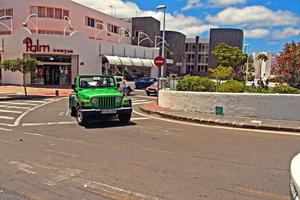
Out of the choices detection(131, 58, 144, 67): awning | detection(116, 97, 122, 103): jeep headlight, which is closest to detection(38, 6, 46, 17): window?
detection(131, 58, 144, 67): awning

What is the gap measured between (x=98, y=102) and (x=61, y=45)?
24091 millimetres

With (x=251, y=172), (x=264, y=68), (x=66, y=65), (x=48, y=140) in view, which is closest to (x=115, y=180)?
(x=251, y=172)

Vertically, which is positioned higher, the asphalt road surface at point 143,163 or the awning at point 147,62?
the awning at point 147,62

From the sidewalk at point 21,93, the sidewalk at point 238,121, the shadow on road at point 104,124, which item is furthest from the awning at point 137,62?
the shadow on road at point 104,124

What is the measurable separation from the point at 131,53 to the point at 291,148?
36.1 meters

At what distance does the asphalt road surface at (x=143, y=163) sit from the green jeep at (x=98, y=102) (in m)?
0.57

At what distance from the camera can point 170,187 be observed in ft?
15.9

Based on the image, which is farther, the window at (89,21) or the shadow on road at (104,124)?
the window at (89,21)

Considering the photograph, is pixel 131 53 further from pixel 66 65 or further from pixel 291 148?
pixel 291 148

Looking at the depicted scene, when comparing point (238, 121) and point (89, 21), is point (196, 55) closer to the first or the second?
point (89, 21)

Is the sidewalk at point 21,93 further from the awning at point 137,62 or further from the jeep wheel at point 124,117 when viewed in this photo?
the awning at point 137,62

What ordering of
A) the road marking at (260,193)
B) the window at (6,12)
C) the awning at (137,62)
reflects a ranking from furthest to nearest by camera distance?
the awning at (137,62) < the window at (6,12) < the road marking at (260,193)

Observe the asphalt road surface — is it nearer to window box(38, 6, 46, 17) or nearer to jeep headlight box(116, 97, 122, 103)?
jeep headlight box(116, 97, 122, 103)

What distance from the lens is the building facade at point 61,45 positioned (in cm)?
3269
